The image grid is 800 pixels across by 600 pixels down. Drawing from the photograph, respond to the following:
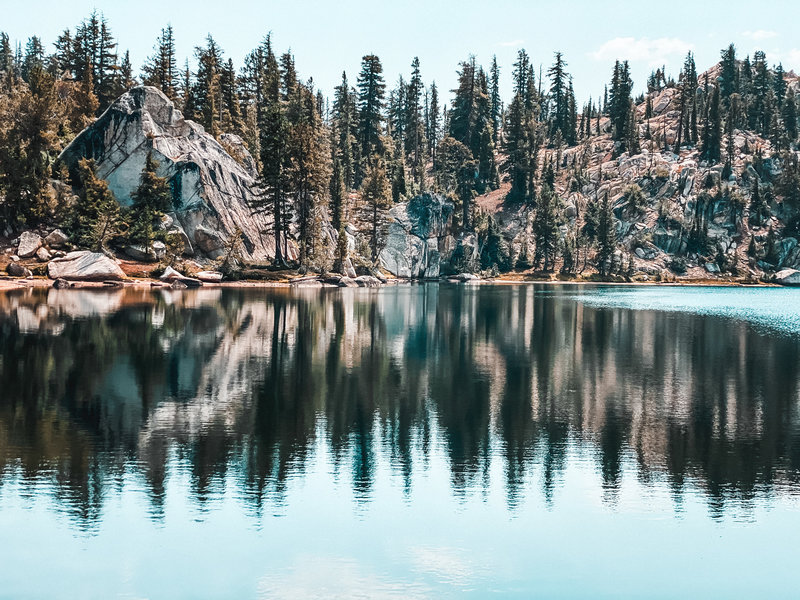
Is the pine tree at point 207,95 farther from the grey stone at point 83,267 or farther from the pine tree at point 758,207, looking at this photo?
the pine tree at point 758,207

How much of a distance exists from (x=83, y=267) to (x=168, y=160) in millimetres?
29446

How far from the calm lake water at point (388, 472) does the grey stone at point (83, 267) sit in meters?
51.8

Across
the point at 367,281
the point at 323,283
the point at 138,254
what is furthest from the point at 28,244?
the point at 367,281

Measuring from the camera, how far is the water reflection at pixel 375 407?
2145 centimetres

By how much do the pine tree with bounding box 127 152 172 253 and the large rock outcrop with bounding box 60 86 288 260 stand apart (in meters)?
2.34

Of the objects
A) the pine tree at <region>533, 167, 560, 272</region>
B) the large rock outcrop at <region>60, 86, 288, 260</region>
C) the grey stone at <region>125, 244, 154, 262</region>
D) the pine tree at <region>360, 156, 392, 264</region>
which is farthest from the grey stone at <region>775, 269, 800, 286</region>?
the grey stone at <region>125, 244, 154, 262</region>

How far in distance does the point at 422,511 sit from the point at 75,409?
16154 mm

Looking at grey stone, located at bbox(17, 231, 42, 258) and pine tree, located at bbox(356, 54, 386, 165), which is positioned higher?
pine tree, located at bbox(356, 54, 386, 165)

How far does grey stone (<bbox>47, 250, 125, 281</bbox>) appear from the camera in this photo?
94.1 m

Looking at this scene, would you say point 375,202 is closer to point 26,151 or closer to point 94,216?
point 94,216

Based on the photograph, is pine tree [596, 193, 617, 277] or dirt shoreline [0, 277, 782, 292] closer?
dirt shoreline [0, 277, 782, 292]

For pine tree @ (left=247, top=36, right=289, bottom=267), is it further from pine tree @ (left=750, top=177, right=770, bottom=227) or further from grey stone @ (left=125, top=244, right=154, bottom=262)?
pine tree @ (left=750, top=177, right=770, bottom=227)

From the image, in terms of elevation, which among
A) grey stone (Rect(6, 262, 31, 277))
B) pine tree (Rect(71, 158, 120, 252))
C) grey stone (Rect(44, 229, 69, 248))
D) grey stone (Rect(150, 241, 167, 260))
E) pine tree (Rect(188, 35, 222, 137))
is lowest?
grey stone (Rect(6, 262, 31, 277))

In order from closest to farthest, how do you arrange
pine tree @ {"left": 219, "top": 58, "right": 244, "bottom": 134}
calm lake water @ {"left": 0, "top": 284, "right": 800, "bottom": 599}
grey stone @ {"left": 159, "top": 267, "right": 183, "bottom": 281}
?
calm lake water @ {"left": 0, "top": 284, "right": 800, "bottom": 599}, grey stone @ {"left": 159, "top": 267, "right": 183, "bottom": 281}, pine tree @ {"left": 219, "top": 58, "right": 244, "bottom": 134}
